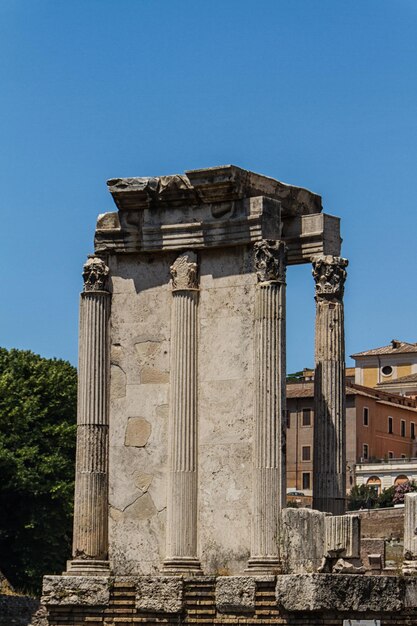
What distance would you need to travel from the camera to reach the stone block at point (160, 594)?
1880 cm

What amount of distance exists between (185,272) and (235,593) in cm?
396

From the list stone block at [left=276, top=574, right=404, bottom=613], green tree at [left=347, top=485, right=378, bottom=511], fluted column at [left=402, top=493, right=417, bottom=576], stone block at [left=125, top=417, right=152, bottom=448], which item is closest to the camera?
stone block at [left=276, top=574, right=404, bottom=613]

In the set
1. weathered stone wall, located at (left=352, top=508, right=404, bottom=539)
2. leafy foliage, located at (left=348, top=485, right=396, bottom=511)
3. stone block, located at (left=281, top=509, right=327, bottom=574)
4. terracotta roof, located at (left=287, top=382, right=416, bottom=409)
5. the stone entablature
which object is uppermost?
terracotta roof, located at (left=287, top=382, right=416, bottom=409)

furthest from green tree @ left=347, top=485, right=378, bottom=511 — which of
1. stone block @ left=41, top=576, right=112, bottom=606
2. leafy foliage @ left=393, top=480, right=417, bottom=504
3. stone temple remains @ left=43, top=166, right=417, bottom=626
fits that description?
stone block @ left=41, top=576, right=112, bottom=606

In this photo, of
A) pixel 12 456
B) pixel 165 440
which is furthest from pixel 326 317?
pixel 12 456

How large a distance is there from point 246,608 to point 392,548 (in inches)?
1620

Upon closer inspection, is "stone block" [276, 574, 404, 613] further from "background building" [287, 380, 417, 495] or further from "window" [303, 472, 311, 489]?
"window" [303, 472, 311, 489]

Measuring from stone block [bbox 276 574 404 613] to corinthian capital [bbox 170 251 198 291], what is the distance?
3.89 metres

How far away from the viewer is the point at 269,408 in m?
18.9

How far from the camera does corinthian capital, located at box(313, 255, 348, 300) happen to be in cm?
2042

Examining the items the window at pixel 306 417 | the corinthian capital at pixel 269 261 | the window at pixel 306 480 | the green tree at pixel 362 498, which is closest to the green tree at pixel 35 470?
the window at pixel 306 417

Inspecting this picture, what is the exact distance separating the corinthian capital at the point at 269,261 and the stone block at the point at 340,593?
3.55m

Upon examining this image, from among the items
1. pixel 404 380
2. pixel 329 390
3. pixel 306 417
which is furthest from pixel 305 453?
pixel 329 390

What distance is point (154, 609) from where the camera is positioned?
62.0ft
